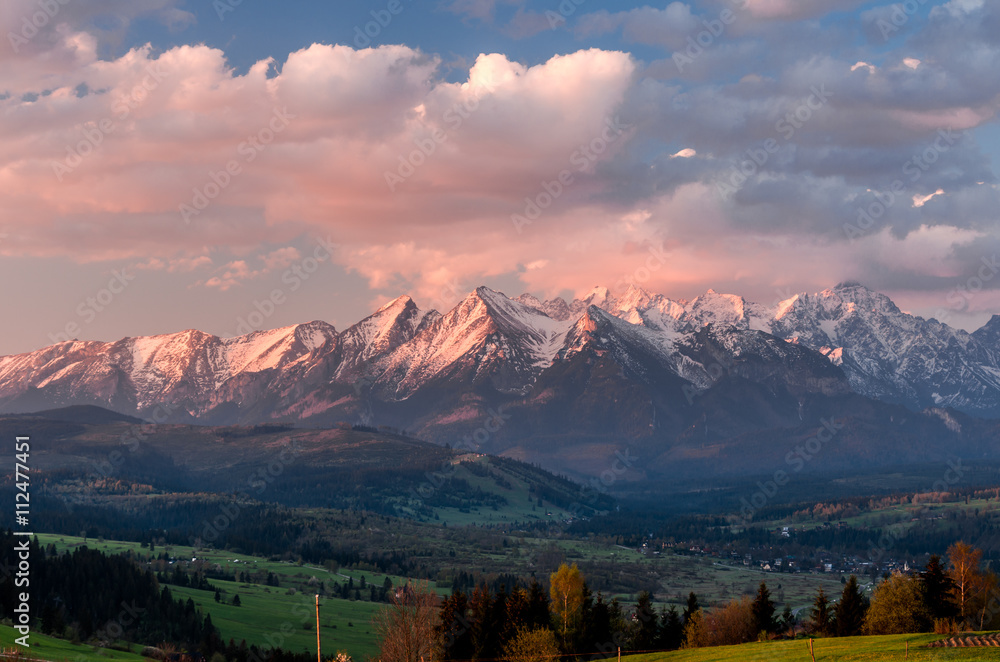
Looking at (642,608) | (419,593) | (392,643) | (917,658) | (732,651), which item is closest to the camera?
(917,658)

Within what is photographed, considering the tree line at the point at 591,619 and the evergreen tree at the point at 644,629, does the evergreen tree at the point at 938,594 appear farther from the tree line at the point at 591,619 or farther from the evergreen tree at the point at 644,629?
the evergreen tree at the point at 644,629

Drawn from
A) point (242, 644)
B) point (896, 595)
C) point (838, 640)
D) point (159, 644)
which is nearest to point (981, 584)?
point (896, 595)

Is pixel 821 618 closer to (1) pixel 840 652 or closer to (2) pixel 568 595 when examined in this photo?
(2) pixel 568 595

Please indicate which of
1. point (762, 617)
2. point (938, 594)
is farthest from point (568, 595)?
point (938, 594)

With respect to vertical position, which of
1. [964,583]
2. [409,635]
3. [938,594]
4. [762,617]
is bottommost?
[762,617]

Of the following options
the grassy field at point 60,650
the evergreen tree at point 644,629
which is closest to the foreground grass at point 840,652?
the evergreen tree at point 644,629

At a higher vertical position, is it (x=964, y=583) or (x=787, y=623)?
(x=964, y=583)

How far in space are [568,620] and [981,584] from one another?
59301 mm

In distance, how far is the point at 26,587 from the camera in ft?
638

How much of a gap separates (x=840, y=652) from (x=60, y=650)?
100521mm

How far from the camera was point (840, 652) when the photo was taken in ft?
326

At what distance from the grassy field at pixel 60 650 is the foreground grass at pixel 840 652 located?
71680 millimetres

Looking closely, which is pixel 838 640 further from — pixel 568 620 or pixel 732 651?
pixel 568 620

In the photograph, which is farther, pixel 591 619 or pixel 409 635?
pixel 591 619
